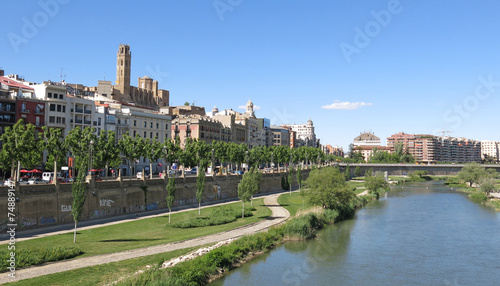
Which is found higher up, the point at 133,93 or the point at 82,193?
the point at 133,93

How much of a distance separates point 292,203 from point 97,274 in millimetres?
54754

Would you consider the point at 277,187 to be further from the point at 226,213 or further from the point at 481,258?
the point at 481,258

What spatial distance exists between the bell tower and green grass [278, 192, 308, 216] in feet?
343

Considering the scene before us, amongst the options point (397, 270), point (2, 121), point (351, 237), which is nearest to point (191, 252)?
point (397, 270)

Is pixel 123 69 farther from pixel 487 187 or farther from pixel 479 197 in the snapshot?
pixel 487 187

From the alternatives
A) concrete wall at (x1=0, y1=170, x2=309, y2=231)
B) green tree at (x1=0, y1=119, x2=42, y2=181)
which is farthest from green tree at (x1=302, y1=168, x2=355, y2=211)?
green tree at (x1=0, y1=119, x2=42, y2=181)

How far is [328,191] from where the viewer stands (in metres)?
70.7

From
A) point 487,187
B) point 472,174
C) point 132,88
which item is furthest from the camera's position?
point 132,88

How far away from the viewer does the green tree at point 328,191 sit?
2788 inches

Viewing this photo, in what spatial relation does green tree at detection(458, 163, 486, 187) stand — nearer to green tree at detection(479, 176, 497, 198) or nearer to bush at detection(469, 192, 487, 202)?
green tree at detection(479, 176, 497, 198)

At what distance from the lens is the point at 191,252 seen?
→ 4122cm

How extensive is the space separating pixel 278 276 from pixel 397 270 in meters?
11.3

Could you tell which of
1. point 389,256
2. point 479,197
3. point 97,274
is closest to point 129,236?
point 97,274

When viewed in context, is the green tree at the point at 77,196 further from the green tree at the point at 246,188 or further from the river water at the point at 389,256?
the green tree at the point at 246,188
